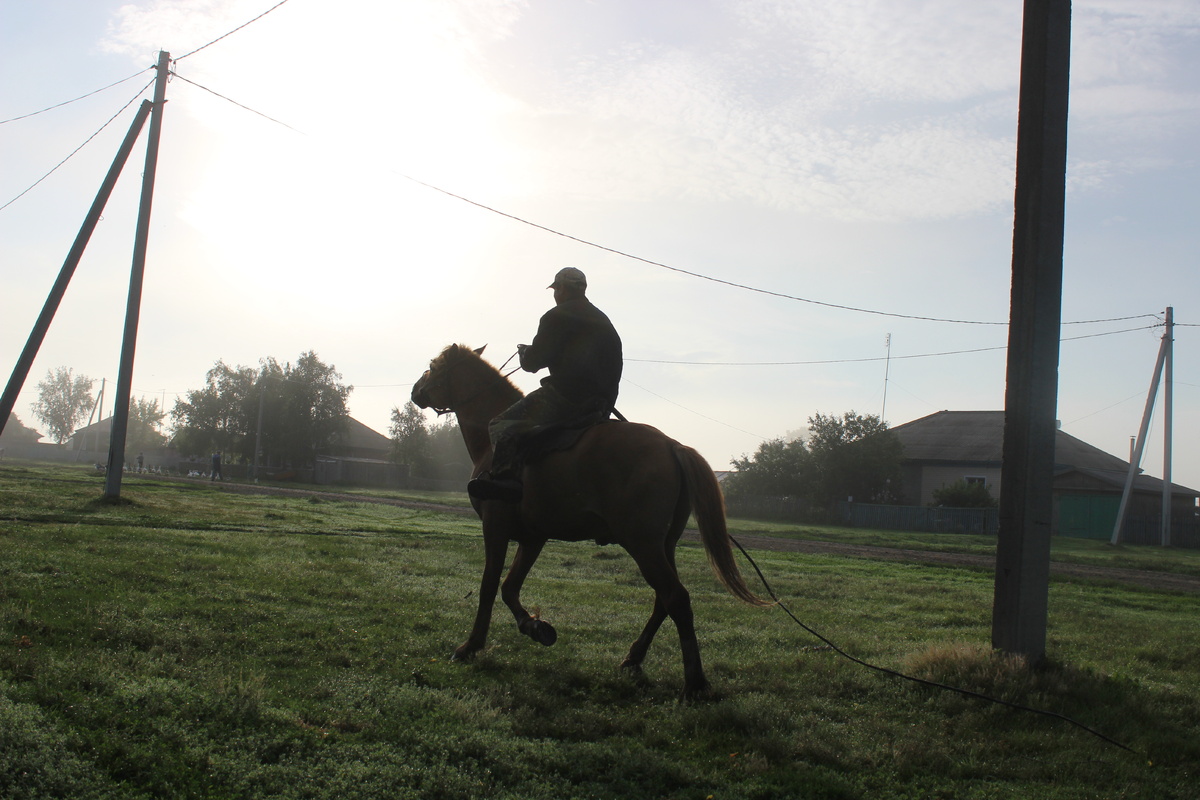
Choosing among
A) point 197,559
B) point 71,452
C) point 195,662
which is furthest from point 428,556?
point 71,452

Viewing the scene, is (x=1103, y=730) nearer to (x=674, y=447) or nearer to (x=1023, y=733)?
(x=1023, y=733)

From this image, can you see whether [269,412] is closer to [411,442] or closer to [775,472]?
[411,442]

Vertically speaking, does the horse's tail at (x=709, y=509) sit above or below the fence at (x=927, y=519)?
above

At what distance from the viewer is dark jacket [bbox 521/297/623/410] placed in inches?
268

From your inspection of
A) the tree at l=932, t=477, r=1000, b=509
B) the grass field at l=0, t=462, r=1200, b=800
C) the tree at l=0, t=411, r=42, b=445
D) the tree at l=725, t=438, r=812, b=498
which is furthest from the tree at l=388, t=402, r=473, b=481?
the tree at l=0, t=411, r=42, b=445

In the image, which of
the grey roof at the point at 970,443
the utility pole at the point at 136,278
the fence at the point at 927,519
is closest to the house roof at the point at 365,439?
the grey roof at the point at 970,443

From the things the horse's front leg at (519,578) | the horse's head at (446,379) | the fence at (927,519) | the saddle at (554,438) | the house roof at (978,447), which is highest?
the house roof at (978,447)

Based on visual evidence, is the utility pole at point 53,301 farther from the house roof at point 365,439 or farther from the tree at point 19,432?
the tree at point 19,432

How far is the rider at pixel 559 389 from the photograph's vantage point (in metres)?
6.71

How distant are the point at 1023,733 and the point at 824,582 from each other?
28.5ft

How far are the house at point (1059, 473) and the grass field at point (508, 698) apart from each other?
40.2m

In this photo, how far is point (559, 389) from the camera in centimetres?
682

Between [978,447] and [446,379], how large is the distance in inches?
2048

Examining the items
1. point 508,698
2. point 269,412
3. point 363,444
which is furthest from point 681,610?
point 363,444
